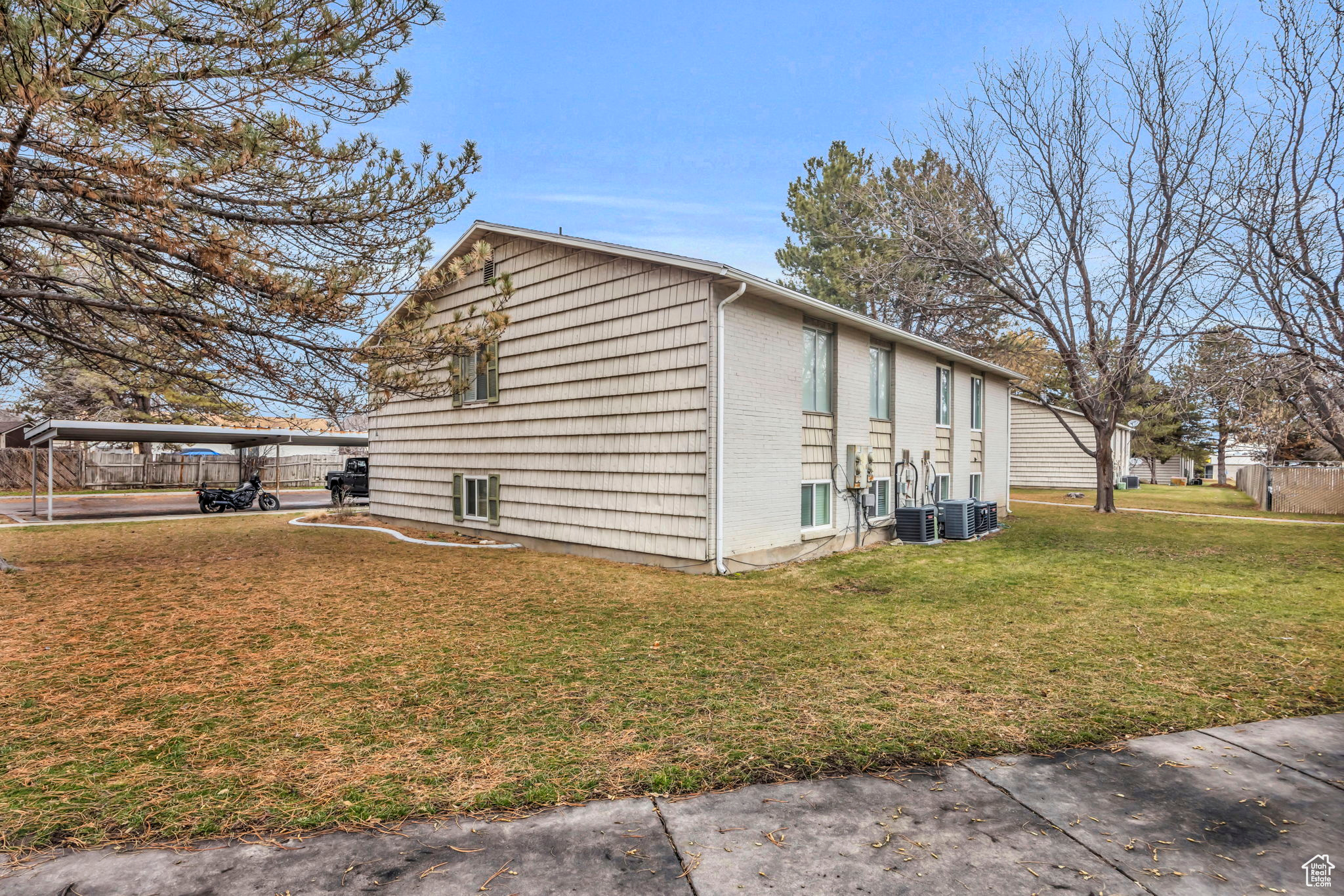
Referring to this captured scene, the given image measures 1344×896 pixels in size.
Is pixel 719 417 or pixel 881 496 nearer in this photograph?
pixel 719 417

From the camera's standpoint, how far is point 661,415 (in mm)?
9219

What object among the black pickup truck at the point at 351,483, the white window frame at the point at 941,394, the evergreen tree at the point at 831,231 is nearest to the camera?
the white window frame at the point at 941,394

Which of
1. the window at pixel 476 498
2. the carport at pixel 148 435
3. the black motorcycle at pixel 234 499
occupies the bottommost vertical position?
the black motorcycle at pixel 234 499

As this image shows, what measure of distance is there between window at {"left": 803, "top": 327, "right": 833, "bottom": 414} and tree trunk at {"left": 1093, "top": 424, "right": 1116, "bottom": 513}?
12330 mm

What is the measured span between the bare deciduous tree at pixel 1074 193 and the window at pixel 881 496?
6018mm

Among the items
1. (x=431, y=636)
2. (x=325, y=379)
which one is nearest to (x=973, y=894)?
(x=431, y=636)

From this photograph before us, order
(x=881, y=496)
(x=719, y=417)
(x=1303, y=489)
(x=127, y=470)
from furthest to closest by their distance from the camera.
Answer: (x=127, y=470) < (x=1303, y=489) < (x=881, y=496) < (x=719, y=417)

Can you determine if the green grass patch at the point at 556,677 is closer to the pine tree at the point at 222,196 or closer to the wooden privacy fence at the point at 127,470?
the pine tree at the point at 222,196

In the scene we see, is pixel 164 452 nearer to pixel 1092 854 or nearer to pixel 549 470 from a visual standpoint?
pixel 549 470

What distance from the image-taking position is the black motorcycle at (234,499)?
18.5m

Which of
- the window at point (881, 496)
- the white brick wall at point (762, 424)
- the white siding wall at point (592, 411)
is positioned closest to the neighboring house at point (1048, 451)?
the window at point (881, 496)

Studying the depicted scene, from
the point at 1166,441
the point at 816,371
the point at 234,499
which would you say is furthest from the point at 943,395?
the point at 1166,441

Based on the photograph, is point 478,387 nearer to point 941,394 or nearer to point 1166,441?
point 941,394

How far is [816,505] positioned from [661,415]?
3228mm
